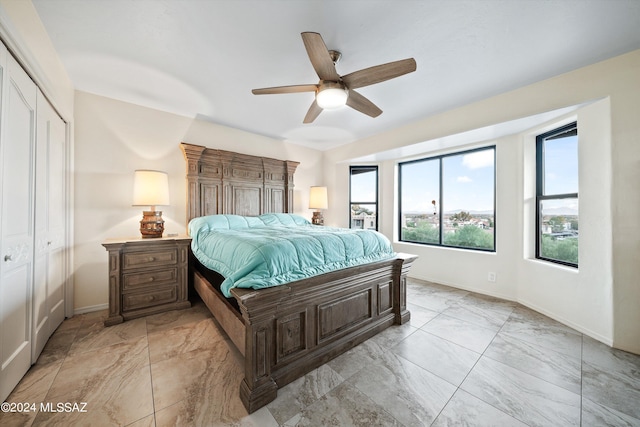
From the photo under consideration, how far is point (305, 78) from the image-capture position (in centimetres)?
253

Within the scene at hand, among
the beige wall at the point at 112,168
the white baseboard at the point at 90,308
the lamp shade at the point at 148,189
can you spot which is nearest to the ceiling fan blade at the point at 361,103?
the lamp shade at the point at 148,189

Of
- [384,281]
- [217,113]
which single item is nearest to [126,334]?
[384,281]

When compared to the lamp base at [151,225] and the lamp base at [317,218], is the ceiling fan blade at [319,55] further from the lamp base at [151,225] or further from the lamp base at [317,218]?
the lamp base at [317,218]

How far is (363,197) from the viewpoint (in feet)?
17.0

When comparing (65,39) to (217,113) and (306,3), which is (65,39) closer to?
(217,113)

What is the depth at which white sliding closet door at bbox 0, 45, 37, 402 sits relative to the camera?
149cm

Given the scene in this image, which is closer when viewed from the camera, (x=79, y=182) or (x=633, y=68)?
(x=633, y=68)

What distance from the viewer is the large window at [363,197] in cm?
507

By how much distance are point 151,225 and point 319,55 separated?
280cm

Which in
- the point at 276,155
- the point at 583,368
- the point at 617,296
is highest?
the point at 276,155

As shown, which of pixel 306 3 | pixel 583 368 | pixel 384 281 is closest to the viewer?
pixel 306 3

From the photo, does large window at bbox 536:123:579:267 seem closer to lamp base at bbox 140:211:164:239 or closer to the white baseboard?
lamp base at bbox 140:211:164:239

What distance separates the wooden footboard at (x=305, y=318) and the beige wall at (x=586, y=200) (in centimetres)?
177

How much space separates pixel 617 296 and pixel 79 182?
19.1 feet
